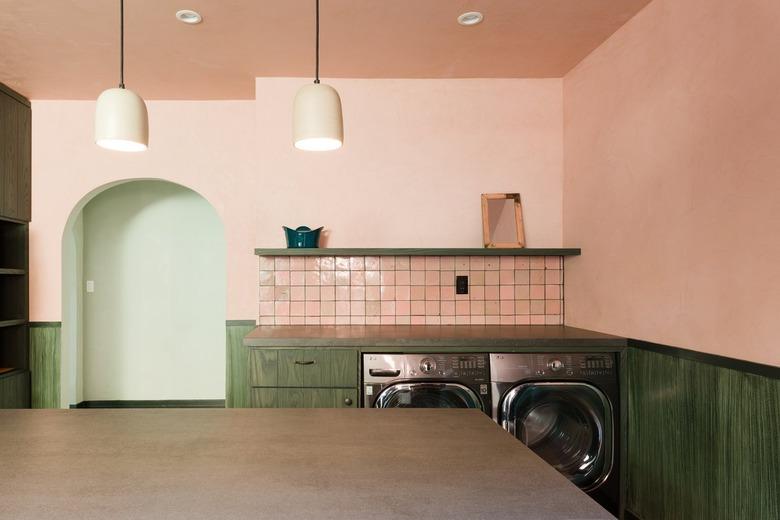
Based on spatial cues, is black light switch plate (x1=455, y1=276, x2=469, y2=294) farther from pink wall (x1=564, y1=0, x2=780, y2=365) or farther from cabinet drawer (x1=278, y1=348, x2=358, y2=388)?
cabinet drawer (x1=278, y1=348, x2=358, y2=388)

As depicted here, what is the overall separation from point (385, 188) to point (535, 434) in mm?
1703

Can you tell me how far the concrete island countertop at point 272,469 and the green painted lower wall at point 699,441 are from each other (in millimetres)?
1132

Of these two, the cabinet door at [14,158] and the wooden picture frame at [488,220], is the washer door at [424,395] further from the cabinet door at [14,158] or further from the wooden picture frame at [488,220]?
the cabinet door at [14,158]

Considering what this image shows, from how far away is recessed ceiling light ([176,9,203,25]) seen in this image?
7.86 ft

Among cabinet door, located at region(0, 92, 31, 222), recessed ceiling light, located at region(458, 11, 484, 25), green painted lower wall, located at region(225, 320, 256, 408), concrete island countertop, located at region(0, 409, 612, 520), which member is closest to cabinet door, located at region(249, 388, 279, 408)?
green painted lower wall, located at region(225, 320, 256, 408)

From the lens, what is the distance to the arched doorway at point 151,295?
4473 mm

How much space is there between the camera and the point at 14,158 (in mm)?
3369

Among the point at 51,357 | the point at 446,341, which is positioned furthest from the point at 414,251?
the point at 51,357

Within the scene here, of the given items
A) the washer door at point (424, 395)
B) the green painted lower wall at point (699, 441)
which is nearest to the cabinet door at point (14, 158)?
the washer door at point (424, 395)

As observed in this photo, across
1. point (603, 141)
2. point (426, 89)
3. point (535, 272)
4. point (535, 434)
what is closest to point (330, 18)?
point (426, 89)

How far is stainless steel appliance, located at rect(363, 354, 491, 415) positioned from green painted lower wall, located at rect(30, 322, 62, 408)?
8.01ft

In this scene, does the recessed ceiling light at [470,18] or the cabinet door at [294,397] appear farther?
the cabinet door at [294,397]

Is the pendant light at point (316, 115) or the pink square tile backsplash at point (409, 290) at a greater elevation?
the pendant light at point (316, 115)

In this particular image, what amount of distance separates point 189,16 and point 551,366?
249 centimetres
